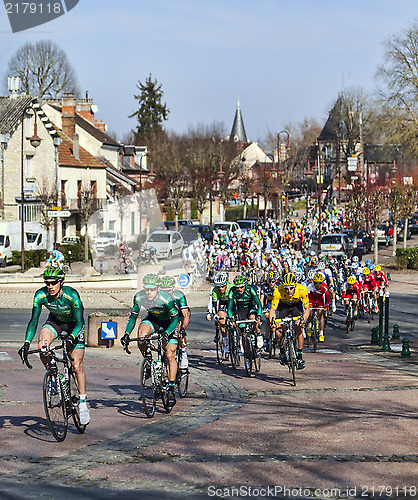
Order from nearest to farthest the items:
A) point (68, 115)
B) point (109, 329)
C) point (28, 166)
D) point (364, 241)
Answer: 1. point (109, 329)
2. point (28, 166)
3. point (364, 241)
4. point (68, 115)

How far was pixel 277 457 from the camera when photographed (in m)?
7.99

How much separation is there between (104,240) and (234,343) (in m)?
A: 31.7

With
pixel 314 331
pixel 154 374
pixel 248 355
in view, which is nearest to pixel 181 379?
pixel 154 374

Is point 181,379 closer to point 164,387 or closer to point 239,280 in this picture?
point 164,387

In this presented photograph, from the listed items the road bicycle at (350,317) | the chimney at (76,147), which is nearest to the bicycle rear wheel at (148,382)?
the road bicycle at (350,317)

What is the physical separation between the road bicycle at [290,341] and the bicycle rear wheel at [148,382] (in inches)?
122

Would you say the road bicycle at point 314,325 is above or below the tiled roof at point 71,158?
below

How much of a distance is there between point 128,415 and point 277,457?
Answer: 2.81 m

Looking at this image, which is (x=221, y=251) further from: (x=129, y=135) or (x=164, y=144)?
(x=129, y=135)

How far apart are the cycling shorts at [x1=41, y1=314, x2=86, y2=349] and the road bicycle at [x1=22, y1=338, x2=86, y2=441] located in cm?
16

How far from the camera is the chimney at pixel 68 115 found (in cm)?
6194

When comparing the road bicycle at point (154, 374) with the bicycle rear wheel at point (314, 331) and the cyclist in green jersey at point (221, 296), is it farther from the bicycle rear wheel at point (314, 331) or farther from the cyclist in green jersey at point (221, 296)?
the bicycle rear wheel at point (314, 331)

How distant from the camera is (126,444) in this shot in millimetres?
8609

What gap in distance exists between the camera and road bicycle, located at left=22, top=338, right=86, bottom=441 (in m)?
8.59
